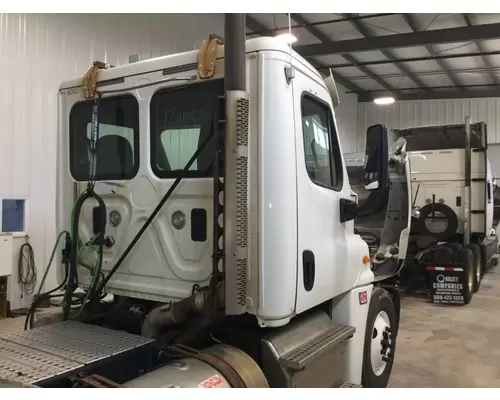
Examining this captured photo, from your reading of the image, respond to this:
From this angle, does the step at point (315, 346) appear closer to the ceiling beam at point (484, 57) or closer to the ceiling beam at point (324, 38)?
the ceiling beam at point (324, 38)

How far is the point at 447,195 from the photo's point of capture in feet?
28.5

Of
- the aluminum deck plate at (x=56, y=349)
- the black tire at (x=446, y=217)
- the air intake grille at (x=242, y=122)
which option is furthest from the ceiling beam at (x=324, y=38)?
the aluminum deck plate at (x=56, y=349)

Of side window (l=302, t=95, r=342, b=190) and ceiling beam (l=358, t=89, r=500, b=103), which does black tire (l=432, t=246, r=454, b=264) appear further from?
ceiling beam (l=358, t=89, r=500, b=103)

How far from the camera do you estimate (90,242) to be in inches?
110

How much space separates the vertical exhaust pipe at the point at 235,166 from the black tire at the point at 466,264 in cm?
637

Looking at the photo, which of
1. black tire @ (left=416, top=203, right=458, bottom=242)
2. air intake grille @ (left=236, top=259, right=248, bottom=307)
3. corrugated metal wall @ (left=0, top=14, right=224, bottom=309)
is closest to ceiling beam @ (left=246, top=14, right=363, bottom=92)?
corrugated metal wall @ (left=0, top=14, right=224, bottom=309)

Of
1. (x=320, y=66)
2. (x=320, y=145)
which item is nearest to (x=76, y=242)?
(x=320, y=145)

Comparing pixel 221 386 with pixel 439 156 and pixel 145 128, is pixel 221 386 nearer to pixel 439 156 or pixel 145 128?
pixel 145 128

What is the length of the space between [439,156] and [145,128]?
23.9ft

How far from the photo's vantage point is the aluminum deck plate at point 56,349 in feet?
6.13

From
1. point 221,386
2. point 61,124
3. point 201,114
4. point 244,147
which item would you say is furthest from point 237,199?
point 61,124

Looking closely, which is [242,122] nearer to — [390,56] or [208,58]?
[208,58]

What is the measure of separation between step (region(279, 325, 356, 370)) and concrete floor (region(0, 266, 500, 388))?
1.66 metres

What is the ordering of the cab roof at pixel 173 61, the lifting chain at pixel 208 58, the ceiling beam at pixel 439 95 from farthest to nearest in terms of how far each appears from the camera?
the ceiling beam at pixel 439 95, the lifting chain at pixel 208 58, the cab roof at pixel 173 61
